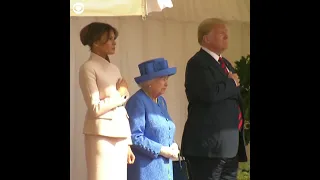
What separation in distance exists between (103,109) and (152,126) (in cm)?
28

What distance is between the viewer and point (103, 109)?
3973 millimetres

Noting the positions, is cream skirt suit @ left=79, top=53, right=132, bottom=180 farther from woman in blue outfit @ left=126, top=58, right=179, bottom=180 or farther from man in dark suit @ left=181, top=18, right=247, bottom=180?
man in dark suit @ left=181, top=18, right=247, bottom=180

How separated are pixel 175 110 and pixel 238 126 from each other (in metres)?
0.36

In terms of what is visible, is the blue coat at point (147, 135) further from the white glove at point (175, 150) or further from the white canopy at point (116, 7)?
the white canopy at point (116, 7)

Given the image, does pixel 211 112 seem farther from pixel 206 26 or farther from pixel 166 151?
pixel 206 26

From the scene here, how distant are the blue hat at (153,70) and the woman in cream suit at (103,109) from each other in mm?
115

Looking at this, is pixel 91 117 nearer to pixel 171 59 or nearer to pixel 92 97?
pixel 92 97

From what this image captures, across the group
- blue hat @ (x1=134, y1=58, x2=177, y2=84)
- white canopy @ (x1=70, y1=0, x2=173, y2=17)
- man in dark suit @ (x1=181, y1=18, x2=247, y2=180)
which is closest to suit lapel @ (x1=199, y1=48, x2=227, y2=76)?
man in dark suit @ (x1=181, y1=18, x2=247, y2=180)

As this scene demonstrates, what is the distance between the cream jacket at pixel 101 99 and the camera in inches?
156

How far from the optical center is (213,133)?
4176 mm

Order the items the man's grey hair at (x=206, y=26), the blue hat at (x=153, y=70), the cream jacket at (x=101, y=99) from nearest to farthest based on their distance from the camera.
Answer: the cream jacket at (x=101, y=99)
the blue hat at (x=153, y=70)
the man's grey hair at (x=206, y=26)

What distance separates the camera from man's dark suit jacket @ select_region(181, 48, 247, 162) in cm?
416

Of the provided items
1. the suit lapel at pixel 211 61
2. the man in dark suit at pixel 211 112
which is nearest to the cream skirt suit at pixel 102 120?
the man in dark suit at pixel 211 112

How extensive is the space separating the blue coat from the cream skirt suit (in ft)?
0.20
